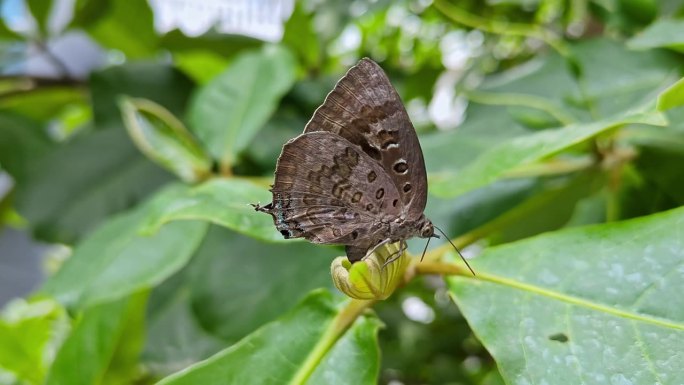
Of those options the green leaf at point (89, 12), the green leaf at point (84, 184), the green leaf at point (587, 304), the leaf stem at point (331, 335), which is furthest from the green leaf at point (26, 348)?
the green leaf at point (587, 304)

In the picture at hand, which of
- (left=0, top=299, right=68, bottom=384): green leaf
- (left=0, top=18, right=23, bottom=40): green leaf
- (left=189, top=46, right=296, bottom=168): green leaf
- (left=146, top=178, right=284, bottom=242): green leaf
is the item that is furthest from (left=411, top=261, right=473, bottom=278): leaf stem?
(left=0, top=18, right=23, bottom=40): green leaf

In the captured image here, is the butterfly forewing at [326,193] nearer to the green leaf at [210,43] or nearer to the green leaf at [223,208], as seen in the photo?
the green leaf at [223,208]

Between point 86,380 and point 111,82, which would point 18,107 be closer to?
point 111,82

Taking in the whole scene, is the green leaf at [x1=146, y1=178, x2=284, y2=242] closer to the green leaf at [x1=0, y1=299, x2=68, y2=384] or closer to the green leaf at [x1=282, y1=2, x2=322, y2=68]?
the green leaf at [x1=0, y1=299, x2=68, y2=384]

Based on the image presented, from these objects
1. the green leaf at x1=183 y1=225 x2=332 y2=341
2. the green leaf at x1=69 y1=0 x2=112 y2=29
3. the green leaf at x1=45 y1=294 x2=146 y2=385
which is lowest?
the green leaf at x1=45 y1=294 x2=146 y2=385

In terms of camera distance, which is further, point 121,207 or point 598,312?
point 121,207

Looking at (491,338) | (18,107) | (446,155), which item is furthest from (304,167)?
(18,107)
